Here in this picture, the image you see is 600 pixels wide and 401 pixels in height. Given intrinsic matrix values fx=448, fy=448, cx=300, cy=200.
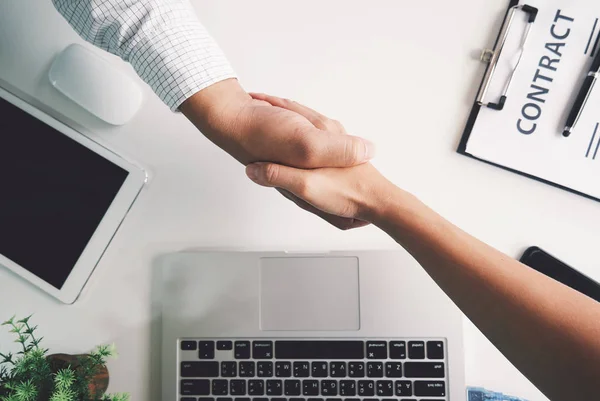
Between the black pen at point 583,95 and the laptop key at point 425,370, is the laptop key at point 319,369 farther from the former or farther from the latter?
the black pen at point 583,95

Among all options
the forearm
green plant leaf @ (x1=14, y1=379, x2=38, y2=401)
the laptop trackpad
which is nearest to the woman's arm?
the forearm

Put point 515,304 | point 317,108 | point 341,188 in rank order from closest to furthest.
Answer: point 515,304
point 341,188
point 317,108

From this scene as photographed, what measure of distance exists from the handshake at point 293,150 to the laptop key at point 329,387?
0.76 ft

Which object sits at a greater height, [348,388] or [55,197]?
[55,197]

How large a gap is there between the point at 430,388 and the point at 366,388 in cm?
9

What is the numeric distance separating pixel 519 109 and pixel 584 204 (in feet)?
0.56

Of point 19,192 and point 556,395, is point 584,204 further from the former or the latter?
point 19,192

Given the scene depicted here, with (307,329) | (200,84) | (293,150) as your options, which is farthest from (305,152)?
(307,329)

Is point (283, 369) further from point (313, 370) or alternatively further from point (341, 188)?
point (341, 188)

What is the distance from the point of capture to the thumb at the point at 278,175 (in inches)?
20.4

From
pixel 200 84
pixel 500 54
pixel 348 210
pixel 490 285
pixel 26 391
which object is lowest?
pixel 26 391

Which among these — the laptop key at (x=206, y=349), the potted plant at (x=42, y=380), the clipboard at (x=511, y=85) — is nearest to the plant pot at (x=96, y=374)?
the potted plant at (x=42, y=380)

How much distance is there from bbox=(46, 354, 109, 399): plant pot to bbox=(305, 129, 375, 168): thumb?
0.41 metres

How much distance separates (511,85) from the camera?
0.64 m
